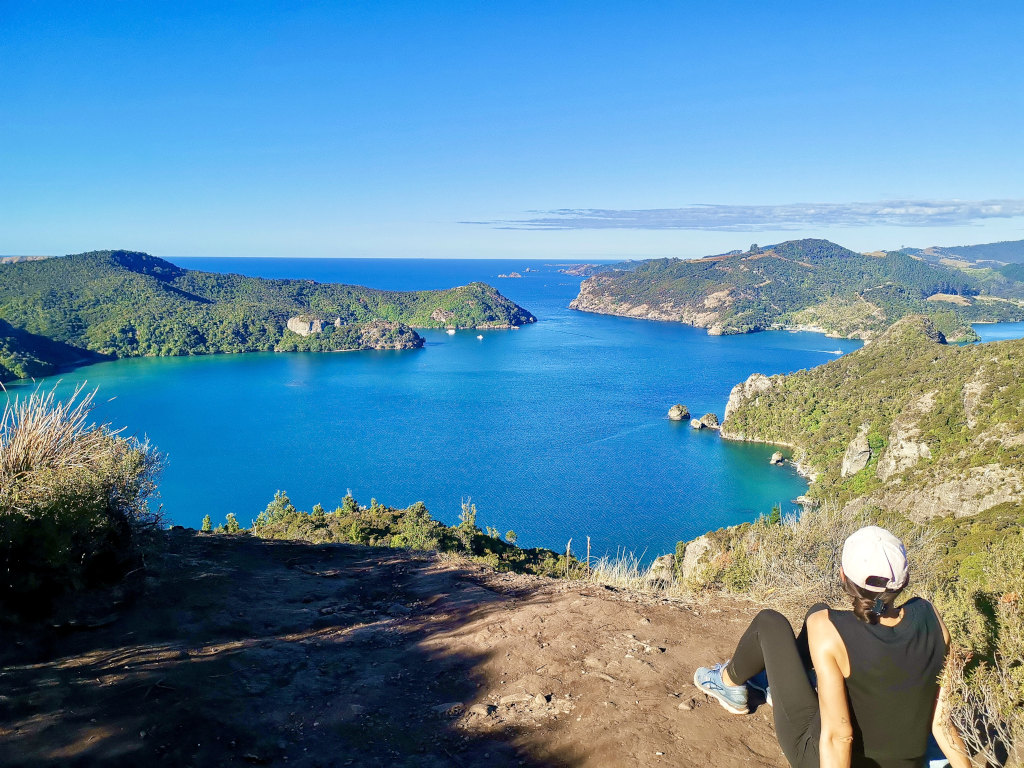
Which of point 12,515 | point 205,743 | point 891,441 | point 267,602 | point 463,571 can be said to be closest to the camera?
point 205,743

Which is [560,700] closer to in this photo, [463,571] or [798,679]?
[798,679]

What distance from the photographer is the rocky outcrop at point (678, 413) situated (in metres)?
62.0

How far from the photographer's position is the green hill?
90.3 ft

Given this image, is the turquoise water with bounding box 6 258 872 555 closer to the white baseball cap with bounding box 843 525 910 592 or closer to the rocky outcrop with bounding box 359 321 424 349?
the rocky outcrop with bounding box 359 321 424 349

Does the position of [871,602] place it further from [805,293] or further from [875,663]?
[805,293]

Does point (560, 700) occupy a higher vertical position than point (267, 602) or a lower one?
higher

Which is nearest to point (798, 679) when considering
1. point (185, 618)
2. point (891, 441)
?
point (185, 618)

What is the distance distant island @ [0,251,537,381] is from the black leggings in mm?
87738

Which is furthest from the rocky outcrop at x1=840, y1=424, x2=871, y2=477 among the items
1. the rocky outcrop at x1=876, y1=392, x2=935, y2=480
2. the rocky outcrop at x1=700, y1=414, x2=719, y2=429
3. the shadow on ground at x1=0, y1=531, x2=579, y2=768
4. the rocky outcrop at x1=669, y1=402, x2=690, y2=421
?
the shadow on ground at x1=0, y1=531, x2=579, y2=768

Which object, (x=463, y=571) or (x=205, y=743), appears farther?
(x=463, y=571)

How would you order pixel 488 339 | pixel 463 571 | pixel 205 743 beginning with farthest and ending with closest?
1. pixel 488 339
2. pixel 463 571
3. pixel 205 743

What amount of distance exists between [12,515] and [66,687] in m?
2.11

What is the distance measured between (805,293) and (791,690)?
171 metres

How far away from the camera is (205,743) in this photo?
11.8 ft
